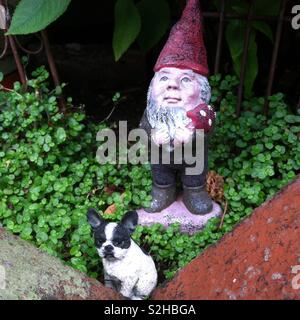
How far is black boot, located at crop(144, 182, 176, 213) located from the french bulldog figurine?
355 mm

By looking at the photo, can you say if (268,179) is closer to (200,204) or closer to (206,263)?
(200,204)

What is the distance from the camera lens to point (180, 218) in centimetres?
225

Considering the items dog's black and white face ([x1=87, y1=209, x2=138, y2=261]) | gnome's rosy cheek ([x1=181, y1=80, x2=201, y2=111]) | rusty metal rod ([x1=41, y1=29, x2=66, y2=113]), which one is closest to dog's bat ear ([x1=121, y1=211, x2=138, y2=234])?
dog's black and white face ([x1=87, y1=209, x2=138, y2=261])

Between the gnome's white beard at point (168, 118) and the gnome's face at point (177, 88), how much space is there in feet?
0.05

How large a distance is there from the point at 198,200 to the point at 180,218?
10cm

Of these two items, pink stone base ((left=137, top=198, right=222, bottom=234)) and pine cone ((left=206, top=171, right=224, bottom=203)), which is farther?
pine cone ((left=206, top=171, right=224, bottom=203))

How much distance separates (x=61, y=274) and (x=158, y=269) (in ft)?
1.75

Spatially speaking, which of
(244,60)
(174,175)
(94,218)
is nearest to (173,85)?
(174,175)

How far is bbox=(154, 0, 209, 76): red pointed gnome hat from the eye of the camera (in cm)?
197

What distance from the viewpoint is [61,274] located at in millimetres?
1714

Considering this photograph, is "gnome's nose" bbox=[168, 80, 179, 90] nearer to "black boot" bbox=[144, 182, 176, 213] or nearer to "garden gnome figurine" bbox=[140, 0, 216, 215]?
"garden gnome figurine" bbox=[140, 0, 216, 215]

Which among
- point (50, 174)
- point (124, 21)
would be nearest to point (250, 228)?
point (50, 174)

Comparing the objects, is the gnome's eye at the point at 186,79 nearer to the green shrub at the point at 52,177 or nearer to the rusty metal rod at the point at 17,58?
the green shrub at the point at 52,177
